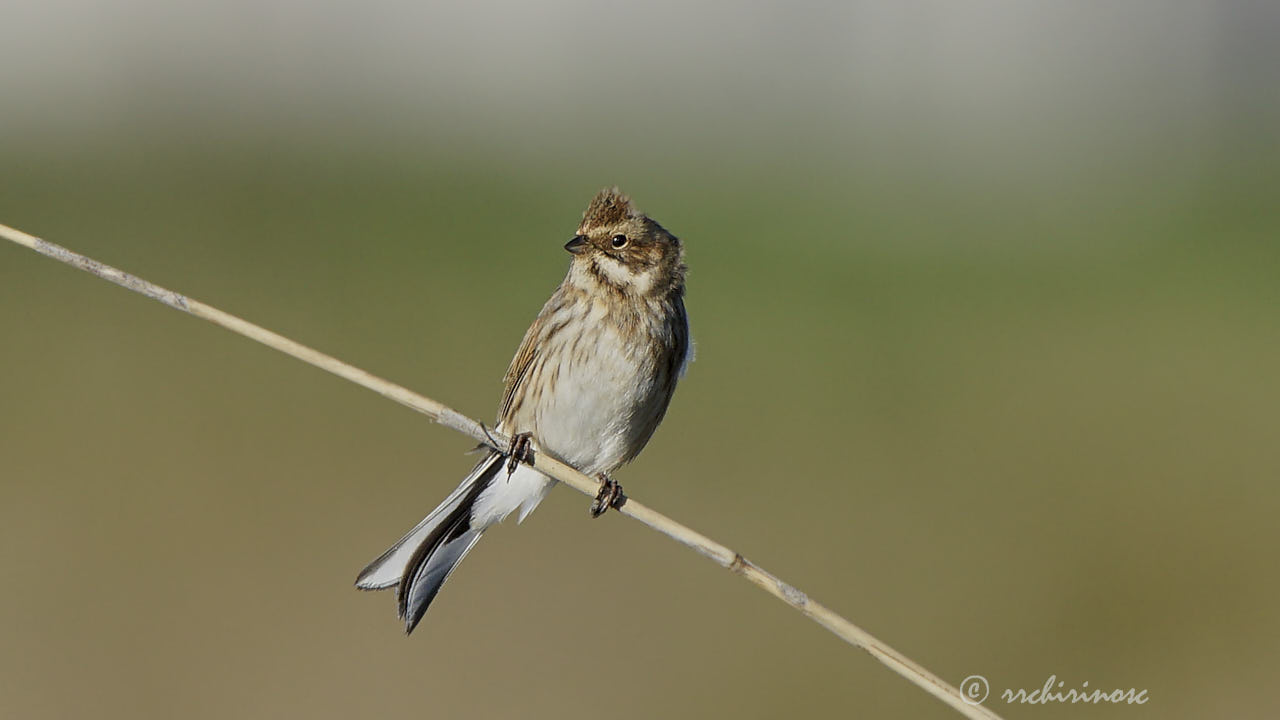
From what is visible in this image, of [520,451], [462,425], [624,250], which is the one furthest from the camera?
[624,250]

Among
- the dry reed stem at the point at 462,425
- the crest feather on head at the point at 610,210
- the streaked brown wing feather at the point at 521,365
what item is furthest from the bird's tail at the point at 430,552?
the crest feather on head at the point at 610,210

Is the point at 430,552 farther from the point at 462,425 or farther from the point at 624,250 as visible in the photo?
the point at 624,250

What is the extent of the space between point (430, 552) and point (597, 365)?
2.80ft

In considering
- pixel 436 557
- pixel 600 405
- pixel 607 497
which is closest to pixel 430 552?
pixel 436 557

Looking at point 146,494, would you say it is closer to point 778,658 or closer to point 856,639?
point 778,658

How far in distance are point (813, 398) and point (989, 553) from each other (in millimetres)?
2315

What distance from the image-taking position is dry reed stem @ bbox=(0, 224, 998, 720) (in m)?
2.69

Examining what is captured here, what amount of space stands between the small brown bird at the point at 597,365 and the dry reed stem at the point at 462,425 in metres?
1.02

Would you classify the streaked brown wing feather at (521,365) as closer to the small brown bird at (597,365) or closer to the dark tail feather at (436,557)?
the small brown bird at (597,365)

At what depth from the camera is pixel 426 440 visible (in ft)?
32.2

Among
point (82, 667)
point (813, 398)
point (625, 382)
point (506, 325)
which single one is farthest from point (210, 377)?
point (625, 382)

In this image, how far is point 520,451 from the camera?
3.85 metres

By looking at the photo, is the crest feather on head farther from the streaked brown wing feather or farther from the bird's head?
the streaked brown wing feather

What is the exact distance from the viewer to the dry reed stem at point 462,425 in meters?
2.69
